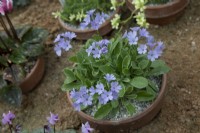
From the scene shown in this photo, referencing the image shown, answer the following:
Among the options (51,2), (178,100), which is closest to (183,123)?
(178,100)

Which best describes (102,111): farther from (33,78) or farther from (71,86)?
(33,78)

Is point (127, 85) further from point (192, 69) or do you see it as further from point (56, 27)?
point (56, 27)

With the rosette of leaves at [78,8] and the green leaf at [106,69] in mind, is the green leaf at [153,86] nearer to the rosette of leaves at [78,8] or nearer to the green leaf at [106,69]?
the green leaf at [106,69]

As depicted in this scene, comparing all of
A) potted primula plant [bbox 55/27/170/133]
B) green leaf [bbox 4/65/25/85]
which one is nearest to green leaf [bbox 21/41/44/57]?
green leaf [bbox 4/65/25/85]

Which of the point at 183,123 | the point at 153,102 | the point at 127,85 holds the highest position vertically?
the point at 127,85

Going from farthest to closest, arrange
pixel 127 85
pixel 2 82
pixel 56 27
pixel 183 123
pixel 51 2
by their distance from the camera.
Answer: pixel 51 2 < pixel 56 27 < pixel 2 82 < pixel 183 123 < pixel 127 85

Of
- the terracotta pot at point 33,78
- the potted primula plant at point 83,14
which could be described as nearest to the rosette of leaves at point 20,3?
the potted primula plant at point 83,14
